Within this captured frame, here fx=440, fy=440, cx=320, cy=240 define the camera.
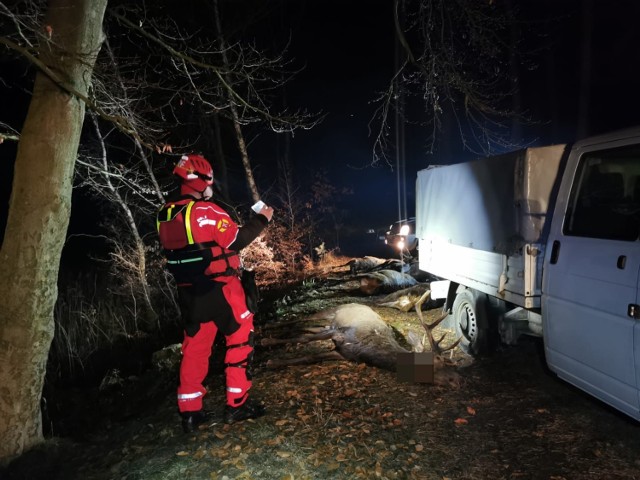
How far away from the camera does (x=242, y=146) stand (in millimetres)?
13648

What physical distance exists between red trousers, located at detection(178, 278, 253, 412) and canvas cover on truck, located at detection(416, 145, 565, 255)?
2718 millimetres

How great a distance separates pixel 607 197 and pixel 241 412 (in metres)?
3.50

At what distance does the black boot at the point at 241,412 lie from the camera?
380 cm

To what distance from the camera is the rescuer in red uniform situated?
356 centimetres

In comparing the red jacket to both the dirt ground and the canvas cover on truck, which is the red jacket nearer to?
the dirt ground

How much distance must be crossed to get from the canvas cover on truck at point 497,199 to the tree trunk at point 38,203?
3.95 meters

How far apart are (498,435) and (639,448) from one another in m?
0.99

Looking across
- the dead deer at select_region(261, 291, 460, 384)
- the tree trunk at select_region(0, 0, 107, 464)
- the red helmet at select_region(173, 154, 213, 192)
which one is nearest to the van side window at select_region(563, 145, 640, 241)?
the dead deer at select_region(261, 291, 460, 384)

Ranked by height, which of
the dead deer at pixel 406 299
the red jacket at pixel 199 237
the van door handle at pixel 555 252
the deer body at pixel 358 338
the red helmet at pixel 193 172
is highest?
the red helmet at pixel 193 172

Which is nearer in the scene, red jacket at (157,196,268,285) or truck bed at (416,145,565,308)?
red jacket at (157,196,268,285)

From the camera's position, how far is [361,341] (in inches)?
218

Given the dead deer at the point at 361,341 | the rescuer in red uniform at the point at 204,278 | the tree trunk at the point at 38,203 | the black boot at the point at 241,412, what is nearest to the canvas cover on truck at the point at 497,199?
the dead deer at the point at 361,341

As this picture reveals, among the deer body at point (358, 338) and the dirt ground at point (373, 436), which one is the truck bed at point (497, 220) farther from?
the deer body at point (358, 338)

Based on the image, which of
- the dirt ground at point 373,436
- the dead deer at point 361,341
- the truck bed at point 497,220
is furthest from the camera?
the dead deer at point 361,341
